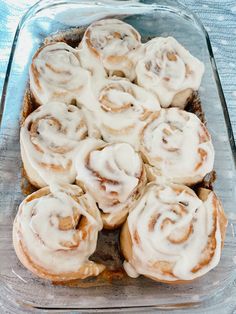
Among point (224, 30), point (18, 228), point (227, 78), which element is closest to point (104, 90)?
point (18, 228)

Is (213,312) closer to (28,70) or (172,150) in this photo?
(172,150)

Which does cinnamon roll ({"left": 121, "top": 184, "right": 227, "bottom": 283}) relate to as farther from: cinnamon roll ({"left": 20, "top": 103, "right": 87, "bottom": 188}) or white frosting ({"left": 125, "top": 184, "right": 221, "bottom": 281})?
cinnamon roll ({"left": 20, "top": 103, "right": 87, "bottom": 188})

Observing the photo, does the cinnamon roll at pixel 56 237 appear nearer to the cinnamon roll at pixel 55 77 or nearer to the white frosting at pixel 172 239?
the white frosting at pixel 172 239

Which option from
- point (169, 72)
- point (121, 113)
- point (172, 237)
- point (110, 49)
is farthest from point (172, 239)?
point (110, 49)

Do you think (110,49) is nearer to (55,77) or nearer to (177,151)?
(55,77)

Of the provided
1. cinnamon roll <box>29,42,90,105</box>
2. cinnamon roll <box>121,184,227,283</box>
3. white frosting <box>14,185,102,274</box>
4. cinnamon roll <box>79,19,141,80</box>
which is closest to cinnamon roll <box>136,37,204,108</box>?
cinnamon roll <box>79,19,141,80</box>

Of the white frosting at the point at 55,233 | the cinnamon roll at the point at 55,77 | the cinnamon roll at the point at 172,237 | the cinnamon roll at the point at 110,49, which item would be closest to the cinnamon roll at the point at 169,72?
the cinnamon roll at the point at 110,49

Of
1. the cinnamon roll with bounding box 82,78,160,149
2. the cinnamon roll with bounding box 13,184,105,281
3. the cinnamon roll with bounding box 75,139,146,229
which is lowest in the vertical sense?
the cinnamon roll with bounding box 13,184,105,281

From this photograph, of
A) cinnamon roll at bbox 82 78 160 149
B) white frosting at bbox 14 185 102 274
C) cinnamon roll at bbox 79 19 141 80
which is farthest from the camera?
cinnamon roll at bbox 79 19 141 80
